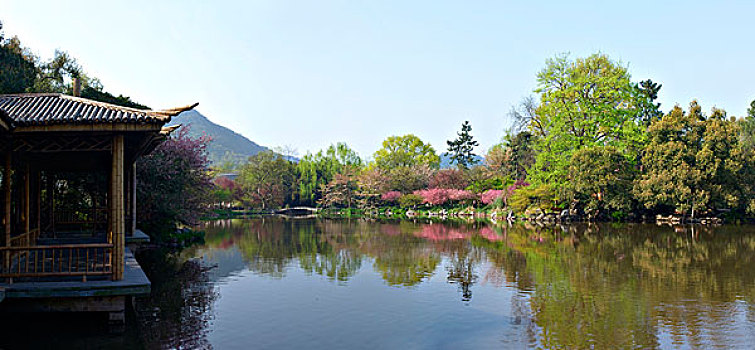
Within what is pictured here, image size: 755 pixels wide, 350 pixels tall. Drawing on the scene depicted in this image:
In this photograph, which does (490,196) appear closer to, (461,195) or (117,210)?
(461,195)

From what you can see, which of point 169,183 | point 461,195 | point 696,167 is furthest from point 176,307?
point 461,195

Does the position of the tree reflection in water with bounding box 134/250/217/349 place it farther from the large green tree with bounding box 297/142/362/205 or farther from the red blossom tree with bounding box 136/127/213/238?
the large green tree with bounding box 297/142/362/205

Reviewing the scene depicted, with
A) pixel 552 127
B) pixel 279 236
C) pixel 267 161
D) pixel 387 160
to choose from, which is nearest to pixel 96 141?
pixel 279 236

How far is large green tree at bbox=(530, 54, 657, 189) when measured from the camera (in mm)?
31609

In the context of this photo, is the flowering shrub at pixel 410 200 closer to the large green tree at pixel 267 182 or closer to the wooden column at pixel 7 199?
the large green tree at pixel 267 182

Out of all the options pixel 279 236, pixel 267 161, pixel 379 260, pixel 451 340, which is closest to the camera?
pixel 451 340

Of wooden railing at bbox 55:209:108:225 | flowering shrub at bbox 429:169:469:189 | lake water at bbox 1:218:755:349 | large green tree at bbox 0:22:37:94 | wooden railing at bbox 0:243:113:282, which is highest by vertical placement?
large green tree at bbox 0:22:37:94

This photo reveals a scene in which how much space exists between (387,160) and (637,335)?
165ft

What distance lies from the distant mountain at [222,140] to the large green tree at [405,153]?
9066cm

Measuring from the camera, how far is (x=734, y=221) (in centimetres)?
2820

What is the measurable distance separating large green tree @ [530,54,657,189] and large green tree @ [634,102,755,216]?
2.22 metres

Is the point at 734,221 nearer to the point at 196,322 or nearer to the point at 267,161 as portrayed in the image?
the point at 196,322

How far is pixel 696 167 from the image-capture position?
91.9 ft

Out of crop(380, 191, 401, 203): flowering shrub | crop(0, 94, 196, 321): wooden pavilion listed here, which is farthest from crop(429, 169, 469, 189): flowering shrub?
crop(0, 94, 196, 321): wooden pavilion
